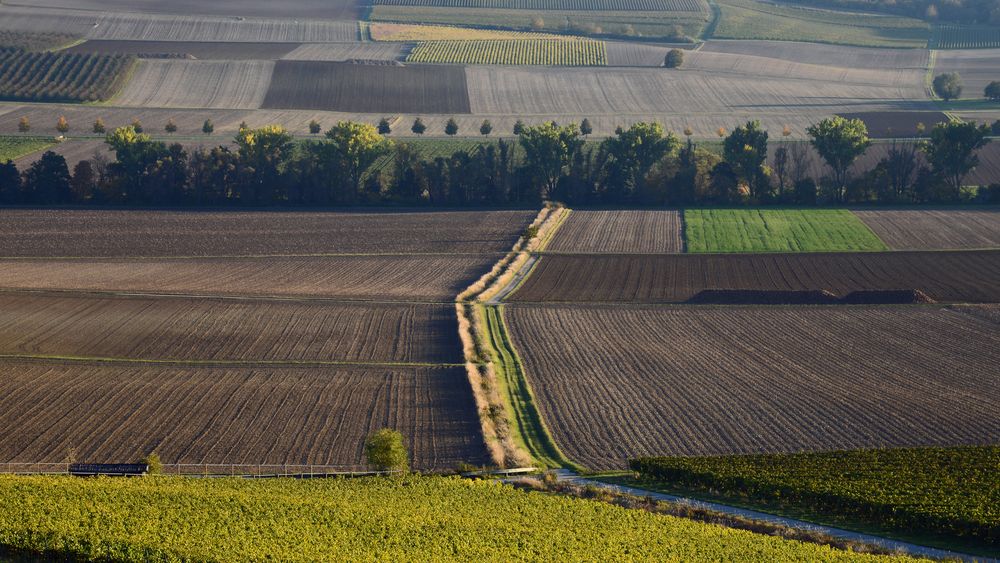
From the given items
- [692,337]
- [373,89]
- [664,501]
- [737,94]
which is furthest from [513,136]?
[664,501]

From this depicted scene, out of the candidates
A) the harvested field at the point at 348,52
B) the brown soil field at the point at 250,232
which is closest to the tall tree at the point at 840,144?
the brown soil field at the point at 250,232

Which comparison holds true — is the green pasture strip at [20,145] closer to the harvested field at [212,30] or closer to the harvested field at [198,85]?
the harvested field at [198,85]

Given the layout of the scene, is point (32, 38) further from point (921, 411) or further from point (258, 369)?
point (921, 411)

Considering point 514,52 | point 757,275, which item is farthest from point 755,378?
point 514,52

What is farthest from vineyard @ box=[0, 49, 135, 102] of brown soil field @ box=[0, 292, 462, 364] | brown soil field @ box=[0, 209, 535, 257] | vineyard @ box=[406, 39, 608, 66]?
brown soil field @ box=[0, 292, 462, 364]

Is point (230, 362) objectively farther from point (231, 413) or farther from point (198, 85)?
point (198, 85)

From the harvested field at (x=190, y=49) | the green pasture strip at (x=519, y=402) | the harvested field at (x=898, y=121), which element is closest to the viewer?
the green pasture strip at (x=519, y=402)
